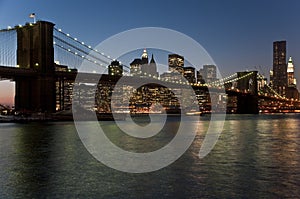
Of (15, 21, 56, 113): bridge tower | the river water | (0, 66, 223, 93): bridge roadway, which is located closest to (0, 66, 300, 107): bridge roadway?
(0, 66, 223, 93): bridge roadway

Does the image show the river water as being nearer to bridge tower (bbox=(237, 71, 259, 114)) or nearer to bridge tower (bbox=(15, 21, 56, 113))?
bridge tower (bbox=(15, 21, 56, 113))

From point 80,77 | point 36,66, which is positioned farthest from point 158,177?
point 80,77

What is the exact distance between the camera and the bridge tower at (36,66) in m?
50.6

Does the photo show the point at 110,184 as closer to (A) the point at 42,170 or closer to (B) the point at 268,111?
(A) the point at 42,170

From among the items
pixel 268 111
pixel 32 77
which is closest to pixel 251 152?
pixel 32 77

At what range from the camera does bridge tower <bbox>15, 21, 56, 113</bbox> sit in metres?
50.6

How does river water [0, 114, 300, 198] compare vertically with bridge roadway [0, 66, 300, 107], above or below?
below

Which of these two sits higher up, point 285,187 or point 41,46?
point 41,46

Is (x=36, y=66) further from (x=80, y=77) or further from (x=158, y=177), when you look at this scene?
(x=158, y=177)

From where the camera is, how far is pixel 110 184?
35.8 ft

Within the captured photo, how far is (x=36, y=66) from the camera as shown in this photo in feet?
169

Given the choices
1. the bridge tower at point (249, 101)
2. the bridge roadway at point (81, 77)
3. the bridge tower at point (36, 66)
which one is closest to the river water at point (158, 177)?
the bridge roadway at point (81, 77)

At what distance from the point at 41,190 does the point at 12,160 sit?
577 centimetres

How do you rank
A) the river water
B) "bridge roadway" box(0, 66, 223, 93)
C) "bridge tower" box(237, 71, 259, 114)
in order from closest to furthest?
the river water, "bridge roadway" box(0, 66, 223, 93), "bridge tower" box(237, 71, 259, 114)
